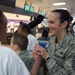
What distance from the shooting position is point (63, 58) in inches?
55.1

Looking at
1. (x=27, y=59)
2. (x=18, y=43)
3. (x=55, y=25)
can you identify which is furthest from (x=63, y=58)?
(x=18, y=43)

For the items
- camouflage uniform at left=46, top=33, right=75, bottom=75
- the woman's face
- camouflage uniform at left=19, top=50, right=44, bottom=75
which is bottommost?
camouflage uniform at left=19, top=50, right=44, bottom=75

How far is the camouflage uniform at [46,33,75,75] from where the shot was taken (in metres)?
1.32

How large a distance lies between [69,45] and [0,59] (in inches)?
28.3

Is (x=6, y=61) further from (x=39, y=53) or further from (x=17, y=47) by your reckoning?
(x=17, y=47)

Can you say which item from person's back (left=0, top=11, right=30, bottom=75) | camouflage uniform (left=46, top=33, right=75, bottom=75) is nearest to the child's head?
camouflage uniform (left=46, top=33, right=75, bottom=75)

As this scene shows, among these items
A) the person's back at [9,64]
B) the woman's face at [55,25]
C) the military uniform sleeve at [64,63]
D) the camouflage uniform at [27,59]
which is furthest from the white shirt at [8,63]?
the camouflage uniform at [27,59]

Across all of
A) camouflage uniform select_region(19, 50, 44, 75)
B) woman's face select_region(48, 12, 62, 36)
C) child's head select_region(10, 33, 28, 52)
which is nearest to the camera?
woman's face select_region(48, 12, 62, 36)

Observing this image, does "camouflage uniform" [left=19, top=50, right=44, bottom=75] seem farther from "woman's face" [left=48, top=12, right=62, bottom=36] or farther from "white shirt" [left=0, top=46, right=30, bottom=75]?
"white shirt" [left=0, top=46, right=30, bottom=75]

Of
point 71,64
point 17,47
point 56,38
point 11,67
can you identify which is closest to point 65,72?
point 71,64

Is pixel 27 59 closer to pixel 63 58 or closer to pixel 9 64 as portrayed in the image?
pixel 63 58

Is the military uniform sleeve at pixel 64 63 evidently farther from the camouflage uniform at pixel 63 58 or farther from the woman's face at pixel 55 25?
the woman's face at pixel 55 25

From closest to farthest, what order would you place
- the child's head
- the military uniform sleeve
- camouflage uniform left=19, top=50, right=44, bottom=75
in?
the military uniform sleeve → camouflage uniform left=19, top=50, right=44, bottom=75 → the child's head

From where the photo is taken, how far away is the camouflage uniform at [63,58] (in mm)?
1319
